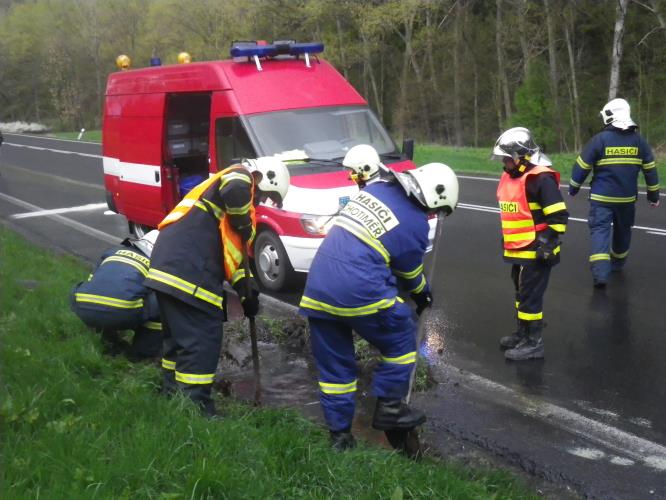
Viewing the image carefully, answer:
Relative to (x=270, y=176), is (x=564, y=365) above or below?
below

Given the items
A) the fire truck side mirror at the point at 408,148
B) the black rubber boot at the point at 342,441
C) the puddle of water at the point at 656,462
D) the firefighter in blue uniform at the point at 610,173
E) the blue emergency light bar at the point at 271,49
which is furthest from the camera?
the blue emergency light bar at the point at 271,49

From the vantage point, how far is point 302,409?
17.3ft

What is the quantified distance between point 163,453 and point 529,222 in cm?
360

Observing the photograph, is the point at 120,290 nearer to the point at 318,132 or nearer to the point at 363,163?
the point at 363,163

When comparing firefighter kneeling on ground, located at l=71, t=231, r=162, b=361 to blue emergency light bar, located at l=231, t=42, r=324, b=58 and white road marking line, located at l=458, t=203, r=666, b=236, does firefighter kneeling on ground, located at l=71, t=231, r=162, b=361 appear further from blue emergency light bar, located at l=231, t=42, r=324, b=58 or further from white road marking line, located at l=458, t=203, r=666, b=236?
white road marking line, located at l=458, t=203, r=666, b=236

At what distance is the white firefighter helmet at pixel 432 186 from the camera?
427 centimetres

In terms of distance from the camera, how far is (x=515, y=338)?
6.43m

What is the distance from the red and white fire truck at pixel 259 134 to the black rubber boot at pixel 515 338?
6.95 ft

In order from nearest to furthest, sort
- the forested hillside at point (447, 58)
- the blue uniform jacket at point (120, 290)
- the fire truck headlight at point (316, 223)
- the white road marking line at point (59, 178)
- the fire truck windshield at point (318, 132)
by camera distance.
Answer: the blue uniform jacket at point (120, 290) < the fire truck headlight at point (316, 223) < the fire truck windshield at point (318, 132) < the white road marking line at point (59, 178) < the forested hillside at point (447, 58)

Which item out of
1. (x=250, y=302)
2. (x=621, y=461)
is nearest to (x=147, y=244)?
(x=250, y=302)

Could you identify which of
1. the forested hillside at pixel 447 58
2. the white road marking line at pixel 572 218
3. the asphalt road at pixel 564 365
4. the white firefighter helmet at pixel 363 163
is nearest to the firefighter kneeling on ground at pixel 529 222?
the asphalt road at pixel 564 365

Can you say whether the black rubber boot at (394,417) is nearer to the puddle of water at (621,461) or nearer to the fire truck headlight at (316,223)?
the puddle of water at (621,461)

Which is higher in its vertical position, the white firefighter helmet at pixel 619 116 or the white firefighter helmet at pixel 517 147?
the white firefighter helmet at pixel 619 116

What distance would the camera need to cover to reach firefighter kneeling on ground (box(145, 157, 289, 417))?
4461mm
